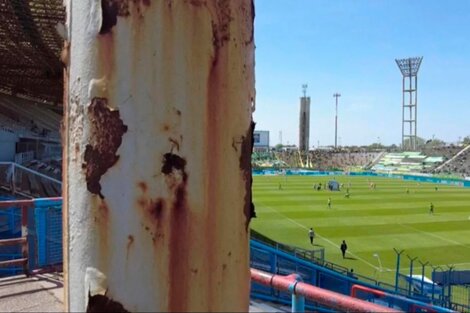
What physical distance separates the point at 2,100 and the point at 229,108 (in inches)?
1612

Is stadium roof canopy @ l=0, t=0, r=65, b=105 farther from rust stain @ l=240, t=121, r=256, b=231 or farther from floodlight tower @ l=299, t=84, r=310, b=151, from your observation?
floodlight tower @ l=299, t=84, r=310, b=151

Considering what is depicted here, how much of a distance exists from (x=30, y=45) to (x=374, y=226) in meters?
20.9

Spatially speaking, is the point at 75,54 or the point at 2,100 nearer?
the point at 75,54

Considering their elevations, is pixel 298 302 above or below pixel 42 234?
above

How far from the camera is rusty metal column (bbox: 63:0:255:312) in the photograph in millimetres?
1240

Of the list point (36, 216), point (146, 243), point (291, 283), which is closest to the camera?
point (146, 243)

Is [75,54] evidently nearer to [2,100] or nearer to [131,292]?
[131,292]

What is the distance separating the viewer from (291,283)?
7.27 ft

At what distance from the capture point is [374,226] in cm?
2759

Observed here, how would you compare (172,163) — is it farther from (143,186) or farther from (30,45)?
(30,45)

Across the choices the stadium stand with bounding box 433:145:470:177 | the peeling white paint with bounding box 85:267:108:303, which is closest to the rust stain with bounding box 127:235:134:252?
the peeling white paint with bounding box 85:267:108:303

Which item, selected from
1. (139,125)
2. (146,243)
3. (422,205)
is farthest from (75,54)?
(422,205)

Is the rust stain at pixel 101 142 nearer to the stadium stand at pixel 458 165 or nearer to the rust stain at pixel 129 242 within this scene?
the rust stain at pixel 129 242

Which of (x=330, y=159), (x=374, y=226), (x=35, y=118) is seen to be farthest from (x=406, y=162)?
(x=35, y=118)
